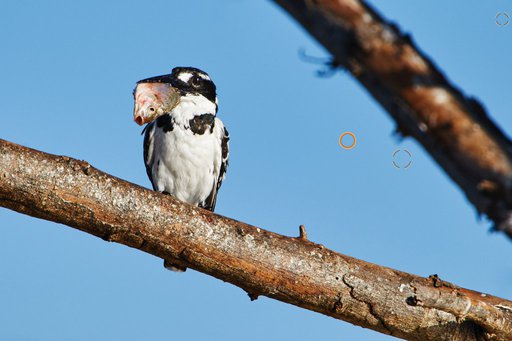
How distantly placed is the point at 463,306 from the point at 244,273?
150 cm

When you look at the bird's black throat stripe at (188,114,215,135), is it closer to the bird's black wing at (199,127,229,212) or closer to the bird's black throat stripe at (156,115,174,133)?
the bird's black throat stripe at (156,115,174,133)

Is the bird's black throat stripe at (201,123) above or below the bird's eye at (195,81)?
below

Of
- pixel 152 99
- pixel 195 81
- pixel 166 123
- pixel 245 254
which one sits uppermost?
pixel 195 81

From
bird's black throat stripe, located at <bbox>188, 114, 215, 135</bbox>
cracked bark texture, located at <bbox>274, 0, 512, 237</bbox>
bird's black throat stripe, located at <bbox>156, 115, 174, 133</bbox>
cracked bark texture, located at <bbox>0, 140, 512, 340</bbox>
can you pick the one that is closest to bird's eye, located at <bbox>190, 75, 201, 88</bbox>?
bird's black throat stripe, located at <bbox>188, 114, 215, 135</bbox>

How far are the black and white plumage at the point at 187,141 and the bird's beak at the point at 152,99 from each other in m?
0.04

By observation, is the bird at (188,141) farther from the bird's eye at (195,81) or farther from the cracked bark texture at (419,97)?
the cracked bark texture at (419,97)

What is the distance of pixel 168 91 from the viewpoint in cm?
709

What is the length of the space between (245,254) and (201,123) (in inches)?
103

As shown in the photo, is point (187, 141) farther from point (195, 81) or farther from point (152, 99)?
point (152, 99)

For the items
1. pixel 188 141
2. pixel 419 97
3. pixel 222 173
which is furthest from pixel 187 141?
pixel 419 97

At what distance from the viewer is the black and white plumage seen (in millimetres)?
7430

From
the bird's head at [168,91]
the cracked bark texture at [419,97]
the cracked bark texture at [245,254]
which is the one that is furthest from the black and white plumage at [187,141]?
the cracked bark texture at [419,97]

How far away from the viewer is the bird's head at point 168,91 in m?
6.38

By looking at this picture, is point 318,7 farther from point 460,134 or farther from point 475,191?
point 475,191
